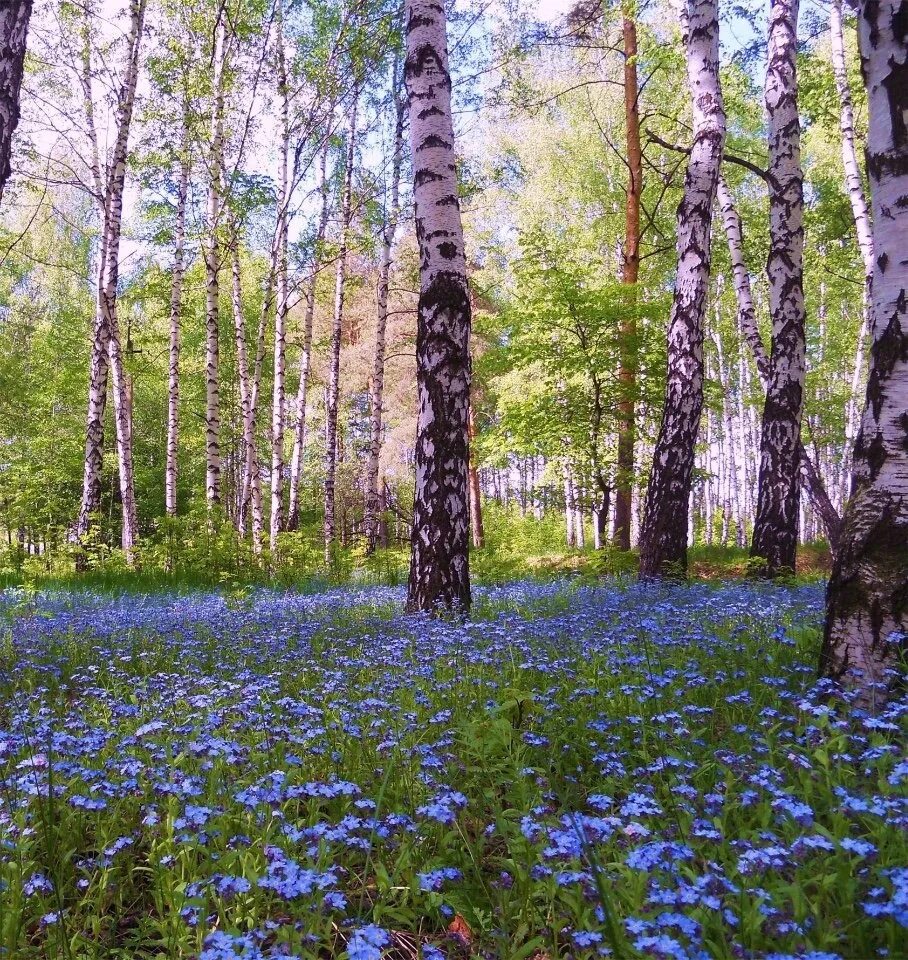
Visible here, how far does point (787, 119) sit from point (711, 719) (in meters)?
9.82

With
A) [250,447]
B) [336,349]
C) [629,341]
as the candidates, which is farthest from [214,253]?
[629,341]

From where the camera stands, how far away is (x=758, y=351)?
444 inches

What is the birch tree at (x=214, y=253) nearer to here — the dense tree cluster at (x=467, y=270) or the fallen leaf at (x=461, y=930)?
the dense tree cluster at (x=467, y=270)

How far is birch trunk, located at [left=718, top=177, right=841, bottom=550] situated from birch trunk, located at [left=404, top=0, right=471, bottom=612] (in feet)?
17.9

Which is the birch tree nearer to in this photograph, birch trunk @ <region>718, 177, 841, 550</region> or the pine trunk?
the pine trunk

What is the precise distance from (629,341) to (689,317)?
4243 millimetres

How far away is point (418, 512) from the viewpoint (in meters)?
6.43

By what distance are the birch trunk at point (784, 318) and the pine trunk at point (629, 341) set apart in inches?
128

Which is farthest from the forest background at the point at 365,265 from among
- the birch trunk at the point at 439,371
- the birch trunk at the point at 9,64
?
the birch trunk at the point at 9,64

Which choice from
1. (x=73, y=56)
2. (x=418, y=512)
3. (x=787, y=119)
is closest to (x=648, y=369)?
(x=787, y=119)

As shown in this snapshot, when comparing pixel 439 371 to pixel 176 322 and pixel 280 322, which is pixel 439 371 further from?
pixel 176 322

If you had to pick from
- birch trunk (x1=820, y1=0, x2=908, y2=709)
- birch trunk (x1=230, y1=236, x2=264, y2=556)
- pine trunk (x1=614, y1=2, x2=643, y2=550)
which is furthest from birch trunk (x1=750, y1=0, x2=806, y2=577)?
birch trunk (x1=230, y1=236, x2=264, y2=556)

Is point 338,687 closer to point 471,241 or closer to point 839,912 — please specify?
point 839,912

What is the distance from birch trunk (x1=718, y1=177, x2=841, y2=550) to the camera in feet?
31.8
